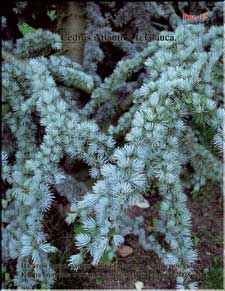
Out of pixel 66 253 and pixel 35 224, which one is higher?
pixel 35 224

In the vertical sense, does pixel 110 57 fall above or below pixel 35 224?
above

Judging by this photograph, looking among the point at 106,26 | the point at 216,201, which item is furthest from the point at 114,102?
the point at 216,201

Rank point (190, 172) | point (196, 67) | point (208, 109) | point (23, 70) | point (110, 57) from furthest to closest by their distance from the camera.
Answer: point (190, 172)
point (110, 57)
point (23, 70)
point (196, 67)
point (208, 109)

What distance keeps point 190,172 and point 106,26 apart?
95 centimetres

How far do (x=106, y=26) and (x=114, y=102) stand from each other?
364mm

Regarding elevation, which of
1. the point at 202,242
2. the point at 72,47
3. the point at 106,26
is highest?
the point at 106,26

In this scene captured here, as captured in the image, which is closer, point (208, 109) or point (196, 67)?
point (208, 109)

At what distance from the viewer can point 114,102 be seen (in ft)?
5.06

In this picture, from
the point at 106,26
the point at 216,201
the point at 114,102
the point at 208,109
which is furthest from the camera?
the point at 216,201

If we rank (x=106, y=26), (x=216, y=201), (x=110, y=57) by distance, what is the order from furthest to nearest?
1. (x=216, y=201)
2. (x=110, y=57)
3. (x=106, y=26)

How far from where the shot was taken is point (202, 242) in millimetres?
2016

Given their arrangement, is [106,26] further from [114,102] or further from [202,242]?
[202,242]

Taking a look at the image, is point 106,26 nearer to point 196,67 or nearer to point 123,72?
point 123,72

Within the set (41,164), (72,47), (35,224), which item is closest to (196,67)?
(41,164)
